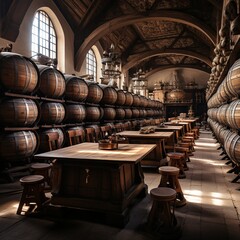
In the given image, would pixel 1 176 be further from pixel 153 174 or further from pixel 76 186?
pixel 153 174

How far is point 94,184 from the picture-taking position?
2.78m

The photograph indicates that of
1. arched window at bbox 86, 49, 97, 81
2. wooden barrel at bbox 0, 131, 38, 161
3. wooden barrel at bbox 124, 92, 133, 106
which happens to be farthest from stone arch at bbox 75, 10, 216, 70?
wooden barrel at bbox 0, 131, 38, 161

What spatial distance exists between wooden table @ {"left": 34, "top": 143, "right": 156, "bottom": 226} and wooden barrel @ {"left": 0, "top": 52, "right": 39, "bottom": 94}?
2.04m

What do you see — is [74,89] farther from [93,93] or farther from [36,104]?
[36,104]

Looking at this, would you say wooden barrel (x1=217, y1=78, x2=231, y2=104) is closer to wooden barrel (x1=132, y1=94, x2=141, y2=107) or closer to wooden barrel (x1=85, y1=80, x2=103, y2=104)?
wooden barrel (x1=85, y1=80, x2=103, y2=104)

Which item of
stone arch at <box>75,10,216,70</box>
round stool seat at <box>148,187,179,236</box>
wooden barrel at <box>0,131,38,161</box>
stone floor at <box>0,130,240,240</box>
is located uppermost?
stone arch at <box>75,10,216,70</box>

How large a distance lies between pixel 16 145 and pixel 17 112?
0.57 m

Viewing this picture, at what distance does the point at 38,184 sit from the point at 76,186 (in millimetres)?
449

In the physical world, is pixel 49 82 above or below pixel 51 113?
above

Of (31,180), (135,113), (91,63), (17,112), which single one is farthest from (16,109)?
(91,63)

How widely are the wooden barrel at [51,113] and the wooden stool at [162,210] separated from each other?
340cm

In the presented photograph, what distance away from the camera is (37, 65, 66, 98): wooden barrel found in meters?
5.22

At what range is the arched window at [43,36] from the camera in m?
9.57

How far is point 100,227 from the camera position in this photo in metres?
2.53
